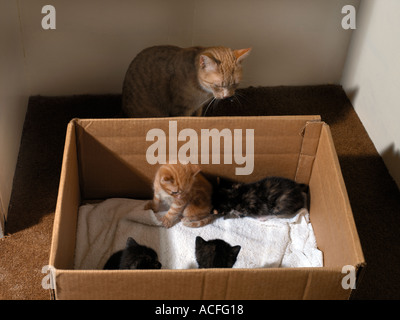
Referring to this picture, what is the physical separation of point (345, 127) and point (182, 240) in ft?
3.26

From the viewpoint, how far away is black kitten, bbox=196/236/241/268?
5.23 ft

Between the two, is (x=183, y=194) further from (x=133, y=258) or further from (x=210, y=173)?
(x=133, y=258)

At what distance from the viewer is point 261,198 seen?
183 cm

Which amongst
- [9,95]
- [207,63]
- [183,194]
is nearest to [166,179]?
[183,194]

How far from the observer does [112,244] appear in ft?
5.88

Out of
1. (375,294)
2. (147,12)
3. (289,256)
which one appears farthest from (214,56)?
(375,294)

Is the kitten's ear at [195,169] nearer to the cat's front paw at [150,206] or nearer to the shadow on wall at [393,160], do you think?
the cat's front paw at [150,206]

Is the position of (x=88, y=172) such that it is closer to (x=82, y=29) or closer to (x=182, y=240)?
(x=182, y=240)

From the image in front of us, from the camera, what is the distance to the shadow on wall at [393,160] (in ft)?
6.93

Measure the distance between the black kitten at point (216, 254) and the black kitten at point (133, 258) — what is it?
0.14 metres

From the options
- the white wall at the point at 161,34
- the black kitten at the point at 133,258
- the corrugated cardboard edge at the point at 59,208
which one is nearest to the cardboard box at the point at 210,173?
the corrugated cardboard edge at the point at 59,208

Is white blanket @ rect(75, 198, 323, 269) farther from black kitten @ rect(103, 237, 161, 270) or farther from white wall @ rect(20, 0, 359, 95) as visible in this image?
white wall @ rect(20, 0, 359, 95)

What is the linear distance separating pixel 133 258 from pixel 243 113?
1.05 meters

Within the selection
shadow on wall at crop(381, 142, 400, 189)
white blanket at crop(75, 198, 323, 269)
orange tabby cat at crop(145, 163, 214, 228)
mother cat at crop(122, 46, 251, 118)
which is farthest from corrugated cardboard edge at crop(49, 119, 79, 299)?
shadow on wall at crop(381, 142, 400, 189)
